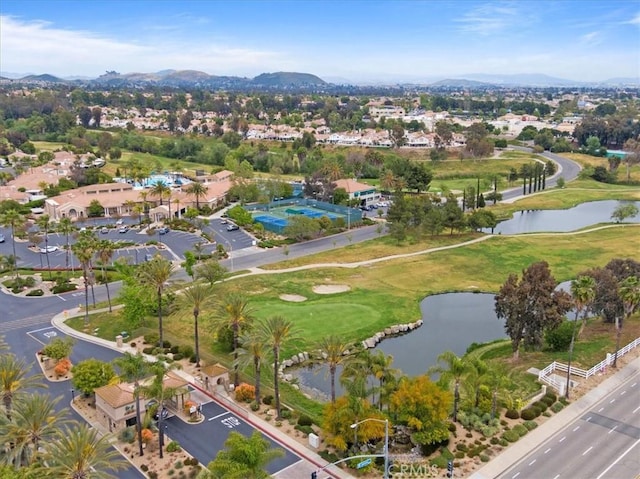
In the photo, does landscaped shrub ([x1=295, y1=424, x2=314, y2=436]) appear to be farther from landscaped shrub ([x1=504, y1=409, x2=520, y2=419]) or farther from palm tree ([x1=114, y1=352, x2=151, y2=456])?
landscaped shrub ([x1=504, y1=409, x2=520, y2=419])

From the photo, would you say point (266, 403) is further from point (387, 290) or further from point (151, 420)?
point (387, 290)

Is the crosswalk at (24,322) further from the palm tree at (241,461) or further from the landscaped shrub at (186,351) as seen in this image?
the palm tree at (241,461)

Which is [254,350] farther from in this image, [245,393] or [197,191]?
[197,191]

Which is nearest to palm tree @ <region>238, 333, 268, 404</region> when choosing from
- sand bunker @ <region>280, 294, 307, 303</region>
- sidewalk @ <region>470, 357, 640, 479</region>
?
sidewalk @ <region>470, 357, 640, 479</region>

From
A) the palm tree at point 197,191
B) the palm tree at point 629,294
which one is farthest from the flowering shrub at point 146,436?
the palm tree at point 197,191

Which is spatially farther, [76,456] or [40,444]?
[40,444]

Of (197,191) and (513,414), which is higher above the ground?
(197,191)

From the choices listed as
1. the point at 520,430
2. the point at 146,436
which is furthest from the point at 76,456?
the point at 520,430

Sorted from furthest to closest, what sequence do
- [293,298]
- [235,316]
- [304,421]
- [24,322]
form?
1. [293,298]
2. [24,322]
3. [235,316]
4. [304,421]
